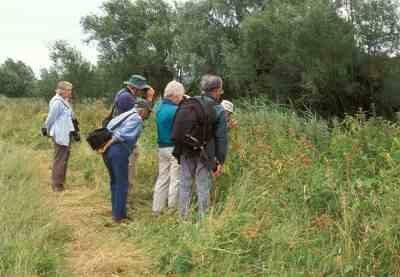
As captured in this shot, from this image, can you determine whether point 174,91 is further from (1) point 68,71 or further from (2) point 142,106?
(1) point 68,71

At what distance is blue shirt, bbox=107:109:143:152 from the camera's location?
16.7ft

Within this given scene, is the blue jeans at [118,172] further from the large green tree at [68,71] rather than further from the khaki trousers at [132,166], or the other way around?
the large green tree at [68,71]

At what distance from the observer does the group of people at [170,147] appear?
15.0 ft

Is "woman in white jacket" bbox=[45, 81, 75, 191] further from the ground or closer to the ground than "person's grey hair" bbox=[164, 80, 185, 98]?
closer to the ground

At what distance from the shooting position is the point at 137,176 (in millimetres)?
7289

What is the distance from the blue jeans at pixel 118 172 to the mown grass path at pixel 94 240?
21 cm

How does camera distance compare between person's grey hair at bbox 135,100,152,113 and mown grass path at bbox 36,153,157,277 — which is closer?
mown grass path at bbox 36,153,157,277

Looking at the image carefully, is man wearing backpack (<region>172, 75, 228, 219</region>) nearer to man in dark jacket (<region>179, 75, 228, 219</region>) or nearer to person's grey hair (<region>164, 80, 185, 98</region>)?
man in dark jacket (<region>179, 75, 228, 219</region>)

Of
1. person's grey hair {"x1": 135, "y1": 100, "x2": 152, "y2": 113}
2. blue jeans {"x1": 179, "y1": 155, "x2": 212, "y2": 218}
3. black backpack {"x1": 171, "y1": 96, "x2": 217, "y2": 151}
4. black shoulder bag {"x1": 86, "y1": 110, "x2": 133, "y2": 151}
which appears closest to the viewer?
black backpack {"x1": 171, "y1": 96, "x2": 217, "y2": 151}

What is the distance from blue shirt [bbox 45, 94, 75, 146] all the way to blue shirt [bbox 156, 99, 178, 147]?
2.12 m

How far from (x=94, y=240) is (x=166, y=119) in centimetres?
164

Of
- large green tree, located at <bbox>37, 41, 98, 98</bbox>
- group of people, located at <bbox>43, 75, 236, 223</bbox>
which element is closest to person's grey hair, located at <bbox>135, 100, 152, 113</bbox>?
group of people, located at <bbox>43, 75, 236, 223</bbox>

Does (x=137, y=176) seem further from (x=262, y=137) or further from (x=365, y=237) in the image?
(x=365, y=237)

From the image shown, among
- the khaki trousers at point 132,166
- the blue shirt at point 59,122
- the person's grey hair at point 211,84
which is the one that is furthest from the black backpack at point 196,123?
the blue shirt at point 59,122
